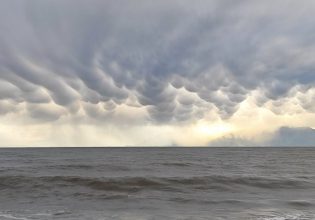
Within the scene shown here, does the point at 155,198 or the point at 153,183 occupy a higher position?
the point at 153,183

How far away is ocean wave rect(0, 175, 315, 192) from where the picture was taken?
31.9 metres

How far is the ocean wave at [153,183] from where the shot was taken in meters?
31.9

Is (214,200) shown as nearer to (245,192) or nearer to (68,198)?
(245,192)

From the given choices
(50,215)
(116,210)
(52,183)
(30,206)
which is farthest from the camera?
(52,183)

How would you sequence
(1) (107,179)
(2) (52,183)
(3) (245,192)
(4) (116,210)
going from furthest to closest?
(1) (107,179) < (2) (52,183) < (3) (245,192) < (4) (116,210)

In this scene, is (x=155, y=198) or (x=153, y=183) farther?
(x=153, y=183)

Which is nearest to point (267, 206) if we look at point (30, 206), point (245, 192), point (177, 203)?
point (177, 203)

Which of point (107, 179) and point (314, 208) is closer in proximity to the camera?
point (314, 208)

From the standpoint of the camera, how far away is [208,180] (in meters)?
36.2

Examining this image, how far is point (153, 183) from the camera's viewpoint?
110 feet

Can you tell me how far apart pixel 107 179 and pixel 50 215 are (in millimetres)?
17631

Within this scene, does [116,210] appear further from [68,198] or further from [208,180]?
[208,180]

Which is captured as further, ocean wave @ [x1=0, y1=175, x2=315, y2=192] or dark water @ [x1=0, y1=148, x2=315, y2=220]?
ocean wave @ [x1=0, y1=175, x2=315, y2=192]

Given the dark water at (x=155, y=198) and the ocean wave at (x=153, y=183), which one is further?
the ocean wave at (x=153, y=183)
